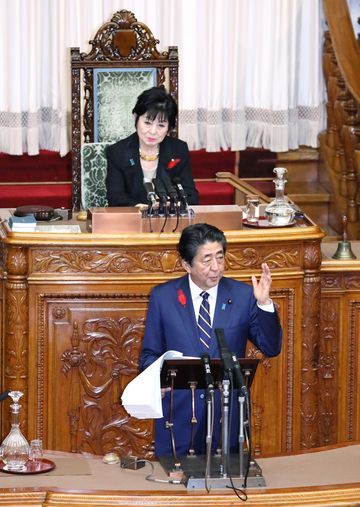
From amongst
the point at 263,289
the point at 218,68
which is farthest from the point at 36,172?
the point at 263,289

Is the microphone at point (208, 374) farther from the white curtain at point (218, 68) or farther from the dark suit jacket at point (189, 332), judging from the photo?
the white curtain at point (218, 68)

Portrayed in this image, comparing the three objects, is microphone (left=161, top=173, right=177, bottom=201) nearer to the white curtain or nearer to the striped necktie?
the striped necktie

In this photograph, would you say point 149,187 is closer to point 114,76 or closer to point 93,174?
point 93,174

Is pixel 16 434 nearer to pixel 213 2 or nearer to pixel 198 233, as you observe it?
pixel 198 233

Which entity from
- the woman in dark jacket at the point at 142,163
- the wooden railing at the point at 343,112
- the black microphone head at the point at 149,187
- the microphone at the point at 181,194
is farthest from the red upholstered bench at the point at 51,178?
the microphone at the point at 181,194

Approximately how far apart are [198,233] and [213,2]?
4.30 m

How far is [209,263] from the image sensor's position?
523cm

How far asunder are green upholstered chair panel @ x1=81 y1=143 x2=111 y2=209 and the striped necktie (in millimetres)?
1999

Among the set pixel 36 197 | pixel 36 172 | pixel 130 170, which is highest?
pixel 130 170

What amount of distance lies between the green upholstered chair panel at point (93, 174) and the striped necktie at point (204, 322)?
6.56ft

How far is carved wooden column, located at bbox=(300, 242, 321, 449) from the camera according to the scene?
6535mm

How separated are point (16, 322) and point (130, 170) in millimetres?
978

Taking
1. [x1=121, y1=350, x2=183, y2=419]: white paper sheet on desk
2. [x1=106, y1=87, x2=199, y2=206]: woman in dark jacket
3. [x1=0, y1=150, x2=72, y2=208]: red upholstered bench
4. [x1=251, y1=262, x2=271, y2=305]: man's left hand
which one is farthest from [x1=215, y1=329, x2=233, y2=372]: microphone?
[x1=0, y1=150, x2=72, y2=208]: red upholstered bench

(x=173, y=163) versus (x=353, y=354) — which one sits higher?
(x=173, y=163)
